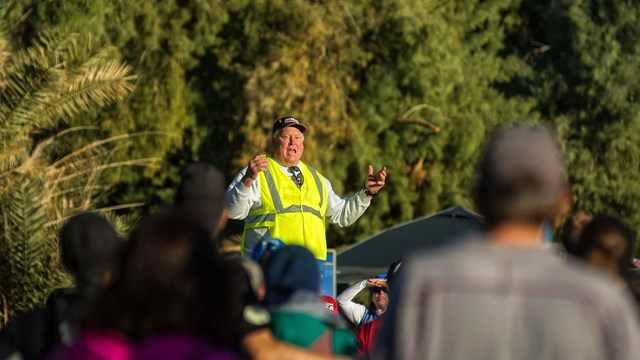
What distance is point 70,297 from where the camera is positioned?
4852 mm

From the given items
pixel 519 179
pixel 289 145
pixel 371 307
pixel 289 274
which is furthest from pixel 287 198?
pixel 519 179

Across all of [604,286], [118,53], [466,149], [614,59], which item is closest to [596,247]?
[604,286]

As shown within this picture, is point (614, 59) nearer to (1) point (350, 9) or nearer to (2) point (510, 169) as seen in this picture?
(1) point (350, 9)

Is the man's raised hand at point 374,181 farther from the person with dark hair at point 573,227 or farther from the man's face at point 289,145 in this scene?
the person with dark hair at point 573,227

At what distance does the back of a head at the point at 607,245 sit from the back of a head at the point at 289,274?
137cm

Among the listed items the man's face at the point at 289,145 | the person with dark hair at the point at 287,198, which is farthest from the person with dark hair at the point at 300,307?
the man's face at the point at 289,145

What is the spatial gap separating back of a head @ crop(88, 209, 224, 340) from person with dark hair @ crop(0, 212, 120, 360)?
83 cm

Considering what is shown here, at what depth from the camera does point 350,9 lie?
20.6 meters

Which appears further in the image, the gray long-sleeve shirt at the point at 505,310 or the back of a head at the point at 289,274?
the back of a head at the point at 289,274

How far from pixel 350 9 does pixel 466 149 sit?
113 inches

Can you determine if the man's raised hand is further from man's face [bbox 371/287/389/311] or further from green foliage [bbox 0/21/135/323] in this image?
green foliage [bbox 0/21/135/323]

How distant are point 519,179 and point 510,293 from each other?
27cm

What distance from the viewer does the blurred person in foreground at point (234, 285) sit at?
13.0 ft

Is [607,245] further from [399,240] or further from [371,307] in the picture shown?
[399,240]
